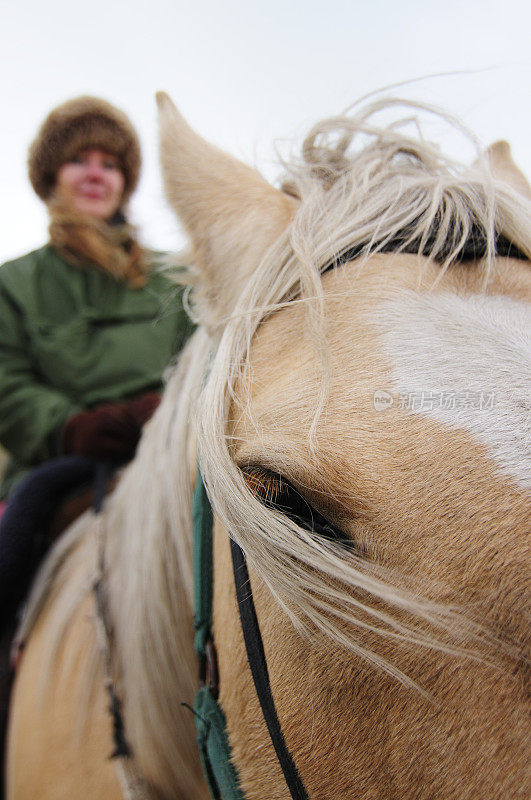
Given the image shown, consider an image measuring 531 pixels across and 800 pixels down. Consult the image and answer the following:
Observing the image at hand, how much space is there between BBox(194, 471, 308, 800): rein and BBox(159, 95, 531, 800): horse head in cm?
2

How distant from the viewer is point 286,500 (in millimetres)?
575

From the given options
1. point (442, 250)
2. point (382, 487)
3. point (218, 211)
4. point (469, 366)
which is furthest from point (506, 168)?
point (382, 487)

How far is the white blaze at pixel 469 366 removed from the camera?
0.48 metres

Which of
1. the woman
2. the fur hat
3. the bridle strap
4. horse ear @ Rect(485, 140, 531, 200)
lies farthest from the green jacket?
the bridle strap

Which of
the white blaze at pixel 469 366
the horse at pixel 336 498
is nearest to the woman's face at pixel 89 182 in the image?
the horse at pixel 336 498

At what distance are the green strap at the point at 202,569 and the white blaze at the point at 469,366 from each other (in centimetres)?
35

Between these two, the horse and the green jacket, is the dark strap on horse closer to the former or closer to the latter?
the horse

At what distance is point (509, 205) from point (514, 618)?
2.03 feet

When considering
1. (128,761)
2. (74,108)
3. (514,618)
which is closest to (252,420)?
(514,618)

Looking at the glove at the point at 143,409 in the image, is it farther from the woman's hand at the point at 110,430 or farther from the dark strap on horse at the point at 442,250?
the dark strap on horse at the point at 442,250

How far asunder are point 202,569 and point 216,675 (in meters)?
0.14

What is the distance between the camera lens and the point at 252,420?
60 cm

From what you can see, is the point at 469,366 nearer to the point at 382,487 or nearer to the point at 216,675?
the point at 382,487

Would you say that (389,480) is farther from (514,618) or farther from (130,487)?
(130,487)
